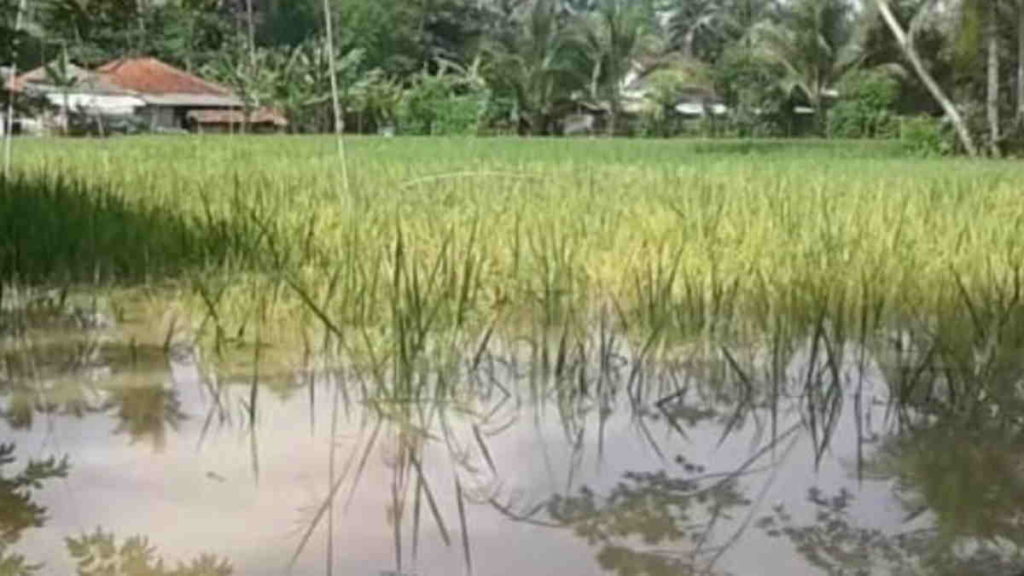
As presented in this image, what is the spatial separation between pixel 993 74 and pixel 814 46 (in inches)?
352

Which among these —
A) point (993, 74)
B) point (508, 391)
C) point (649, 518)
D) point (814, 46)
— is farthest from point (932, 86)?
point (649, 518)

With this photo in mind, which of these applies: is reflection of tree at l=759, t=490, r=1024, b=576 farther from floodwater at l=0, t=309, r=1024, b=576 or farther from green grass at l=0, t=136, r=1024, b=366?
green grass at l=0, t=136, r=1024, b=366

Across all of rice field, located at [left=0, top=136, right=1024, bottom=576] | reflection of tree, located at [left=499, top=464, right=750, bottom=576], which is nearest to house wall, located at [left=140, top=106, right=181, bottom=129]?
rice field, located at [left=0, top=136, right=1024, bottom=576]

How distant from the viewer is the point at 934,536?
6.55ft

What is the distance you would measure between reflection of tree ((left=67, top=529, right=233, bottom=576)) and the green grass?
1.07 meters

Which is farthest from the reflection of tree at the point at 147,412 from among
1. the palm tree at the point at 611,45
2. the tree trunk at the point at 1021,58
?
the palm tree at the point at 611,45

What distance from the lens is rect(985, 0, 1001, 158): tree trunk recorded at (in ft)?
55.7

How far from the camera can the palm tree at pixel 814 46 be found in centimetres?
2569

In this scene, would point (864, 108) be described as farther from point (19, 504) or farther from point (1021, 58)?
point (19, 504)

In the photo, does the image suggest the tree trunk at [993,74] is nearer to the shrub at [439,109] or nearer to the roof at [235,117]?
the shrub at [439,109]

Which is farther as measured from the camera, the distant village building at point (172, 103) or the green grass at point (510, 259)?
the distant village building at point (172, 103)

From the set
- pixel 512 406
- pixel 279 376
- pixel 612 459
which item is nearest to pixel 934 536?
pixel 612 459

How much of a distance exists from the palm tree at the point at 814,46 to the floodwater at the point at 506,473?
918 inches

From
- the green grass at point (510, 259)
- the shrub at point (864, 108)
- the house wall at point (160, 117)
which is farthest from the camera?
the house wall at point (160, 117)
